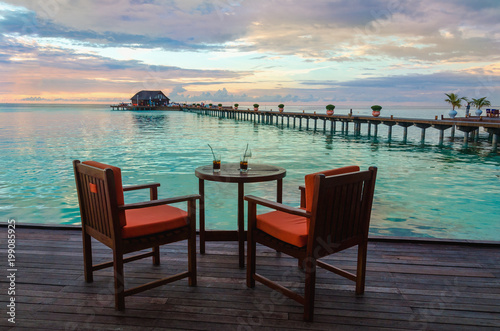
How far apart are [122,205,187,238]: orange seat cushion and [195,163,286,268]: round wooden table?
0.37 metres

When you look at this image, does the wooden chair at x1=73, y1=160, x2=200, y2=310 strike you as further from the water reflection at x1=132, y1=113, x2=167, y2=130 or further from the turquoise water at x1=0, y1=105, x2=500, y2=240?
the water reflection at x1=132, y1=113, x2=167, y2=130

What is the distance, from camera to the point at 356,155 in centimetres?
1575

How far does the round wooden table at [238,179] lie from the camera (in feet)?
8.30

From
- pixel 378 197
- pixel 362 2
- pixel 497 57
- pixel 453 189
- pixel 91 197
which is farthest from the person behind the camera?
pixel 497 57

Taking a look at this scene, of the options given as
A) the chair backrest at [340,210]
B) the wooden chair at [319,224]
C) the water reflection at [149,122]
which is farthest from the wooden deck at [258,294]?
the water reflection at [149,122]

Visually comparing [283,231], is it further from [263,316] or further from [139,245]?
[139,245]

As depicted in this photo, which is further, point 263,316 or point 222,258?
point 222,258

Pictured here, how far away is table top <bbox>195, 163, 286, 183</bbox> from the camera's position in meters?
2.53

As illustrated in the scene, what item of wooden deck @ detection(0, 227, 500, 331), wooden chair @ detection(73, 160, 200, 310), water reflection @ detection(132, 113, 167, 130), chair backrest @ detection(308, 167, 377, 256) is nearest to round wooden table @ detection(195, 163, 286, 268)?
wooden deck @ detection(0, 227, 500, 331)

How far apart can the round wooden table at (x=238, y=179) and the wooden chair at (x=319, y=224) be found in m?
0.41

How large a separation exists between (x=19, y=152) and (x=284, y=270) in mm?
16298

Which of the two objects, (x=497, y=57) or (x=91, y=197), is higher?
(x=497, y=57)

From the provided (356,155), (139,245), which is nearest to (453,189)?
(356,155)

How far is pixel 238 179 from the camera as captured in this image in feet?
8.35
